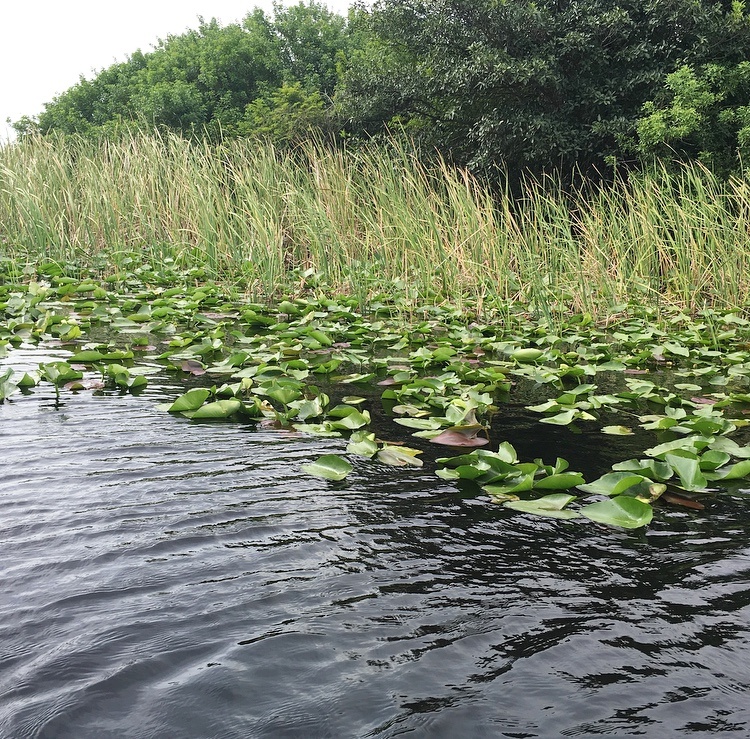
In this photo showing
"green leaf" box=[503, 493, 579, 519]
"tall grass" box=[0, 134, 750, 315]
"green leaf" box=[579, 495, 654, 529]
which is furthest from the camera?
"tall grass" box=[0, 134, 750, 315]

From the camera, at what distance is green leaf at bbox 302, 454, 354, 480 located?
103 inches

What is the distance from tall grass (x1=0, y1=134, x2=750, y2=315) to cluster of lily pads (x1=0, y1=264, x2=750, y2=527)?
37 cm

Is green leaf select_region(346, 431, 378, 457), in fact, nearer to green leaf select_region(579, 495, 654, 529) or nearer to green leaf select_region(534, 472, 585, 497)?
green leaf select_region(534, 472, 585, 497)

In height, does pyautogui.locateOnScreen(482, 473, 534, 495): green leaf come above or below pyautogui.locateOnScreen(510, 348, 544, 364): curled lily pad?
below

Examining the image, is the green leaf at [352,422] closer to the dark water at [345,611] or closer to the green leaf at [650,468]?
the dark water at [345,611]

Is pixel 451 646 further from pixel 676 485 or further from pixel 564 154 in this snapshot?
pixel 564 154

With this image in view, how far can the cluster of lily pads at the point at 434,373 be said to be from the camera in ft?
8.61

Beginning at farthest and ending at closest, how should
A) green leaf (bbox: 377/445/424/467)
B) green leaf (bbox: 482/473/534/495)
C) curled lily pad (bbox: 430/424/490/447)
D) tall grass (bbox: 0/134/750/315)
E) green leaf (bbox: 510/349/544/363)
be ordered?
tall grass (bbox: 0/134/750/315) < green leaf (bbox: 510/349/544/363) < curled lily pad (bbox: 430/424/490/447) < green leaf (bbox: 377/445/424/467) < green leaf (bbox: 482/473/534/495)

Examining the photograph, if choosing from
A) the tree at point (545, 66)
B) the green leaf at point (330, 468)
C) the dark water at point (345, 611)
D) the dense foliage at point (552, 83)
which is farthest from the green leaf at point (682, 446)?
the tree at point (545, 66)

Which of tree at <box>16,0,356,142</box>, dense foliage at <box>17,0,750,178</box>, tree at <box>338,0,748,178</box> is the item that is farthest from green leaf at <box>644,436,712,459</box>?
tree at <box>16,0,356,142</box>

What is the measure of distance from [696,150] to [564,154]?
1.67m

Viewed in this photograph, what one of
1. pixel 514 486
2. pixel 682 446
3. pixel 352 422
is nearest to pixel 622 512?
pixel 514 486

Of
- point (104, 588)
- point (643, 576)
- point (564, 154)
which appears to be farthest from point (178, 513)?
point (564, 154)

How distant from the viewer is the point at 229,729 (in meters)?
1.35
